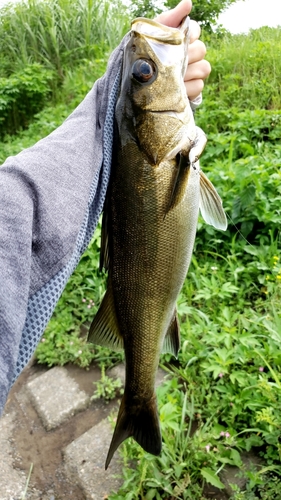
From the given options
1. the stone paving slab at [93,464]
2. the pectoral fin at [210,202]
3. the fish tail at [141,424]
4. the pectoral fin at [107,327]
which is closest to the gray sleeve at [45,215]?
the pectoral fin at [107,327]

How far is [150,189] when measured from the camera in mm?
1395

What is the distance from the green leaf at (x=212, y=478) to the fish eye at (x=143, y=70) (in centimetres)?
171

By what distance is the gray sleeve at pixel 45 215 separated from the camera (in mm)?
1021

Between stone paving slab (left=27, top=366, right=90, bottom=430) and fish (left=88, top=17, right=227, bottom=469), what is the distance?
1.41 m

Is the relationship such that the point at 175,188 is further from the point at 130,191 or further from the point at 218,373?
the point at 218,373

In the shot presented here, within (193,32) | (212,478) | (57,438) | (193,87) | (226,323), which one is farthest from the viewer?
(57,438)

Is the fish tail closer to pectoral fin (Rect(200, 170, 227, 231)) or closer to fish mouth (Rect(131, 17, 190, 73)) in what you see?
pectoral fin (Rect(200, 170, 227, 231))

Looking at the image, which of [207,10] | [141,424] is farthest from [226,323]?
[207,10]

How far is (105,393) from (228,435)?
919 mm

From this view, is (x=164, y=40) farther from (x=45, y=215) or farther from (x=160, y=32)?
(x=45, y=215)

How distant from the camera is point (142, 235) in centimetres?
141

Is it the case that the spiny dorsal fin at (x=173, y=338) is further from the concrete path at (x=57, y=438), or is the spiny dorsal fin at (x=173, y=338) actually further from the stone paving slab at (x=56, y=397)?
the stone paving slab at (x=56, y=397)

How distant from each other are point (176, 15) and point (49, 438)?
7.84 feet

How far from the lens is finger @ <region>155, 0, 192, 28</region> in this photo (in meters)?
1.41
